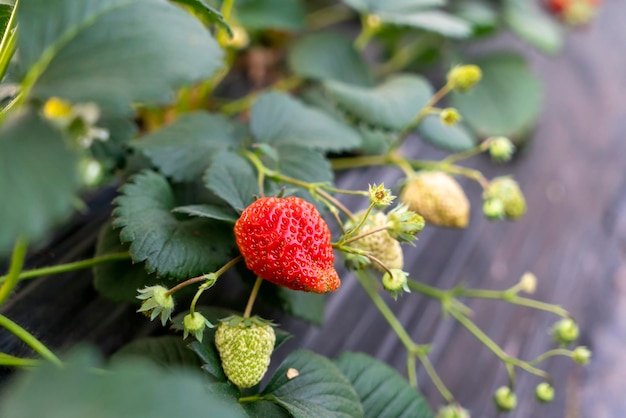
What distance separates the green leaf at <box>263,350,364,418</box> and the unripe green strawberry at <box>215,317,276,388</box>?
0.03 meters

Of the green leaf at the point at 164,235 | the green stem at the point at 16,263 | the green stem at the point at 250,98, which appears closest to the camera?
the green stem at the point at 16,263

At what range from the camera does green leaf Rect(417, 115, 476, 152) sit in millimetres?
754

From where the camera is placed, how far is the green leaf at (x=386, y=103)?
0.69 m

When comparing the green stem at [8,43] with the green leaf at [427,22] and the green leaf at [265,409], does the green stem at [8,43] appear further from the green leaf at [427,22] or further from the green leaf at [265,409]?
the green leaf at [427,22]

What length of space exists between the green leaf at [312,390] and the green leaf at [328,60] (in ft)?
1.56

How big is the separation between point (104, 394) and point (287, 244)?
0.21 meters

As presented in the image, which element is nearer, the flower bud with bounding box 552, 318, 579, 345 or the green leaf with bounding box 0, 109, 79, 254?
the green leaf with bounding box 0, 109, 79, 254

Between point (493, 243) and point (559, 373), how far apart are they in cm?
21

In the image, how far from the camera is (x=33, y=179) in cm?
30

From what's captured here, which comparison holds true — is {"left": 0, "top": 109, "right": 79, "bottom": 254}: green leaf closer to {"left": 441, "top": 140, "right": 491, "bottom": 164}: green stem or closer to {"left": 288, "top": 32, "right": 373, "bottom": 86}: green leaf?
{"left": 441, "top": 140, "right": 491, "bottom": 164}: green stem

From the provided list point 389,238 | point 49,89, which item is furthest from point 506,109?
point 49,89

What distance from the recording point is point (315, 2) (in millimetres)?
1165

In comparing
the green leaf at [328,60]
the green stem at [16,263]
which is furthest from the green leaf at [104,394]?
the green leaf at [328,60]

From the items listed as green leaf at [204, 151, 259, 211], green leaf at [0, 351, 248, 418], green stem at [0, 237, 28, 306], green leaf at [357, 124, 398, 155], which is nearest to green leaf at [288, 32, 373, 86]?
green leaf at [357, 124, 398, 155]
